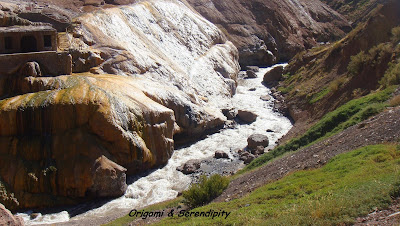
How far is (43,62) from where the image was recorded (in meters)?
23.2

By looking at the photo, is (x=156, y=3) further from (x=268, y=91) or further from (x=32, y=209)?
(x=32, y=209)

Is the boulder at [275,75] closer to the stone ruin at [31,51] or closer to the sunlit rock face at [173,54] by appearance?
the sunlit rock face at [173,54]

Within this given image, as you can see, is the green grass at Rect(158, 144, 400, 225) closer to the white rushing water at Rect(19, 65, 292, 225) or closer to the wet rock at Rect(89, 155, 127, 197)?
the white rushing water at Rect(19, 65, 292, 225)

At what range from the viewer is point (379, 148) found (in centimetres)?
1285

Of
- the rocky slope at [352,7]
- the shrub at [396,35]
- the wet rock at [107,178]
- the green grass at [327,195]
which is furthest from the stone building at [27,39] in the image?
the rocky slope at [352,7]

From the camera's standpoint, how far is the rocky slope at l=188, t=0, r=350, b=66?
49562 mm

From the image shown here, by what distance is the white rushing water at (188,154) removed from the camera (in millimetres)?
18891

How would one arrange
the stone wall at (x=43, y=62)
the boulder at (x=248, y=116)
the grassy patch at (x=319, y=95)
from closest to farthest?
the stone wall at (x=43, y=62) → the grassy patch at (x=319, y=95) → the boulder at (x=248, y=116)

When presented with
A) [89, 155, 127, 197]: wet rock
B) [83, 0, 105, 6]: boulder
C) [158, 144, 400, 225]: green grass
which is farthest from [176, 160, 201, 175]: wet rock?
[83, 0, 105, 6]: boulder

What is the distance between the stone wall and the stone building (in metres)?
0.65

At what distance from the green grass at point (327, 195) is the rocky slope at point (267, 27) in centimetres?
3631

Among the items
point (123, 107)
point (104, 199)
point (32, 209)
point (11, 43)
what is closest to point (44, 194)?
point (32, 209)

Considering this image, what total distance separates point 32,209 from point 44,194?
2.87 ft

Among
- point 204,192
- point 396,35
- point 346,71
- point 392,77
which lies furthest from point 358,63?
point 204,192
